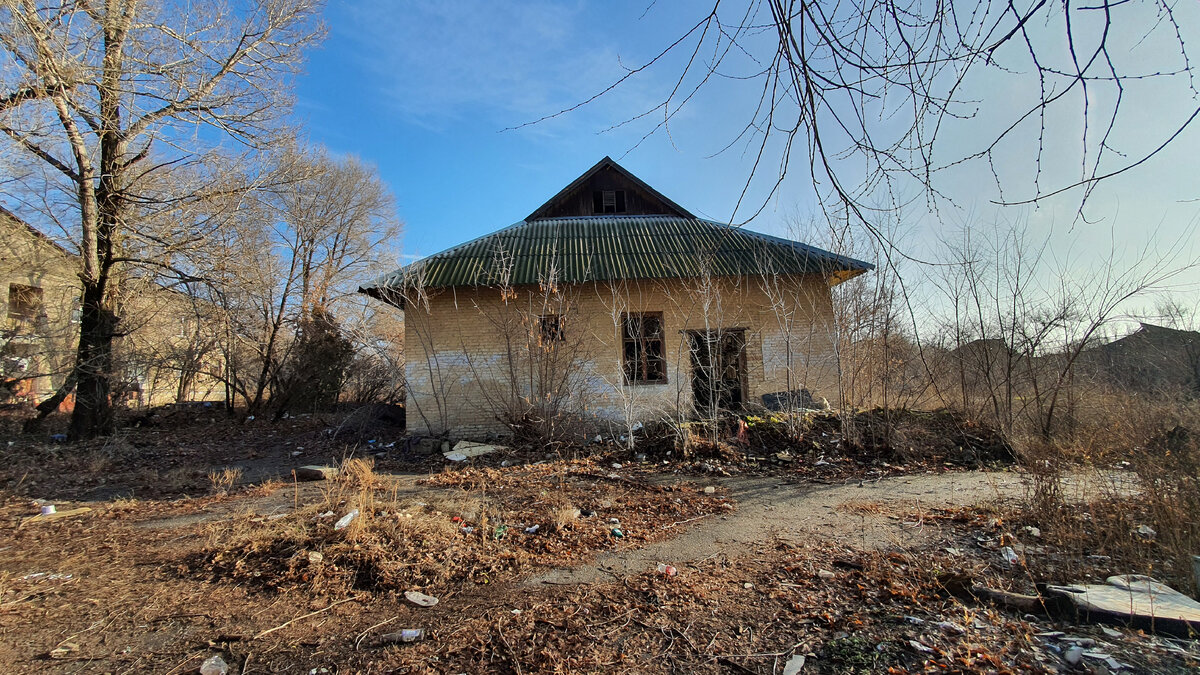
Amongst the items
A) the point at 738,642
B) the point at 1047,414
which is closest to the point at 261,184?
the point at 738,642

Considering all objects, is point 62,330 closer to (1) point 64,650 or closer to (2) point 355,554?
(1) point 64,650

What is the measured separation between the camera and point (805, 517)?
5.33m

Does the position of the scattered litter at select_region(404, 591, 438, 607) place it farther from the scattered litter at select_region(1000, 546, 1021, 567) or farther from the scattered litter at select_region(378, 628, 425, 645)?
the scattered litter at select_region(1000, 546, 1021, 567)

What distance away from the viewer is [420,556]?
3920mm

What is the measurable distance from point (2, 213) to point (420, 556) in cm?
1503

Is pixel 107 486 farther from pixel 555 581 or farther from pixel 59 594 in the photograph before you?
pixel 555 581

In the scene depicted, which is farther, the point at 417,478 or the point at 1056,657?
the point at 417,478

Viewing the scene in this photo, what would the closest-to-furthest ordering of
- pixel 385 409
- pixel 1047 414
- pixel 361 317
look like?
1. pixel 1047 414
2. pixel 385 409
3. pixel 361 317

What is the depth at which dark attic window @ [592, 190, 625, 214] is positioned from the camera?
609 inches

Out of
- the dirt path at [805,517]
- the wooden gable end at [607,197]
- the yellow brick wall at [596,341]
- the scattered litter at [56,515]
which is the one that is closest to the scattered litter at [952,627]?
the dirt path at [805,517]

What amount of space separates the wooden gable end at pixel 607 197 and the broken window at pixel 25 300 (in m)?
13.6

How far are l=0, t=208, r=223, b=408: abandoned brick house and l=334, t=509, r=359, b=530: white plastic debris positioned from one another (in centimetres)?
1100

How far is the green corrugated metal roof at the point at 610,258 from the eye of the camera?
34.7ft

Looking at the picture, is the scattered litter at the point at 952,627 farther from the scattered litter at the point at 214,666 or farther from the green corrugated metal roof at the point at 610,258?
the green corrugated metal roof at the point at 610,258
